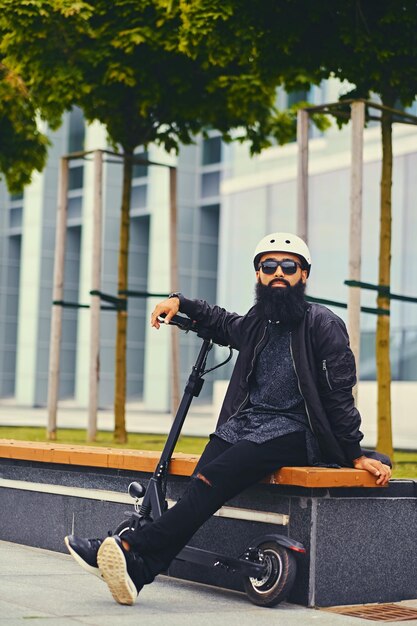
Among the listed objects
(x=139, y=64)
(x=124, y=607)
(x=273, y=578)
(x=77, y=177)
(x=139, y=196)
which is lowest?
(x=124, y=607)

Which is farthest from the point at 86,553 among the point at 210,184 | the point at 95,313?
the point at 210,184

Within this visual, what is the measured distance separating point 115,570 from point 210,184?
33.2m

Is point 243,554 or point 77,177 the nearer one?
point 243,554

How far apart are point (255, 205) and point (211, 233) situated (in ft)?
34.6

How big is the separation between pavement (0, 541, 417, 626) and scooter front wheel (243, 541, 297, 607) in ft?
0.17

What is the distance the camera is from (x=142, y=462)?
677 centimetres

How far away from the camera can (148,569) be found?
5598mm

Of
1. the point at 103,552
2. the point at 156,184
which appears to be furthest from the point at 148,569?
the point at 156,184

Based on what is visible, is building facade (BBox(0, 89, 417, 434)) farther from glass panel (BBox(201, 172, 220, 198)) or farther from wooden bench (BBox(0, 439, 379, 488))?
wooden bench (BBox(0, 439, 379, 488))

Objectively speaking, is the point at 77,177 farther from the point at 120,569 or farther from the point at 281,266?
the point at 120,569

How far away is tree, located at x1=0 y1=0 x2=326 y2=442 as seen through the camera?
12391mm

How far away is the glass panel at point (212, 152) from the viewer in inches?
1495

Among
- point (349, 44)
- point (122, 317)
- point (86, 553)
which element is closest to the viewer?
point (86, 553)

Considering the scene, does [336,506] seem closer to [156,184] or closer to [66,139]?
[156,184]
